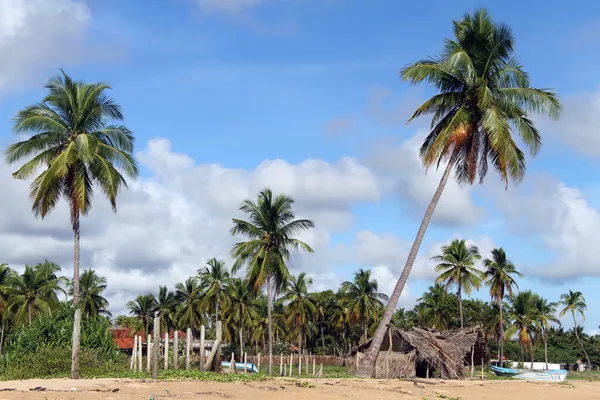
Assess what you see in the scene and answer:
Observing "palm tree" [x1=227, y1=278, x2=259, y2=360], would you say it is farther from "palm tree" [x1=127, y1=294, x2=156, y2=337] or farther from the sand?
the sand

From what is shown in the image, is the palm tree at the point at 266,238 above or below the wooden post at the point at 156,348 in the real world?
above

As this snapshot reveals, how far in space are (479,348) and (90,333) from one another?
17.7 m

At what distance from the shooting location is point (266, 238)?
117ft

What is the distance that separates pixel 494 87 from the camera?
2445cm

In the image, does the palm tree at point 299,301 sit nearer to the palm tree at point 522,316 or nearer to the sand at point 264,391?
the palm tree at point 522,316

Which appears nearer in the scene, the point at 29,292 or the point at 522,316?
the point at 29,292

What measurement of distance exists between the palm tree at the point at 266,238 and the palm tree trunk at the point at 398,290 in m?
10.9

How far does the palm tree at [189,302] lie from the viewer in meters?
58.2

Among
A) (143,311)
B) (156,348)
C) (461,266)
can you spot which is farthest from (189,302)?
(156,348)

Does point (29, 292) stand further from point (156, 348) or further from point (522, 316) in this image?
point (522, 316)

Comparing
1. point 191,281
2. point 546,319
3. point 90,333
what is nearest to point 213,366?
point 90,333

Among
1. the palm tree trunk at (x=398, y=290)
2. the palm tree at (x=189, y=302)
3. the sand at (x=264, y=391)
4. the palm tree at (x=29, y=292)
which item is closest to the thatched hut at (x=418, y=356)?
the palm tree trunk at (x=398, y=290)

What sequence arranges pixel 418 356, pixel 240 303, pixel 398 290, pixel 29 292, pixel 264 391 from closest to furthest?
1. pixel 264 391
2. pixel 398 290
3. pixel 418 356
4. pixel 29 292
5. pixel 240 303

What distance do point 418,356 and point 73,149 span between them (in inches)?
601
